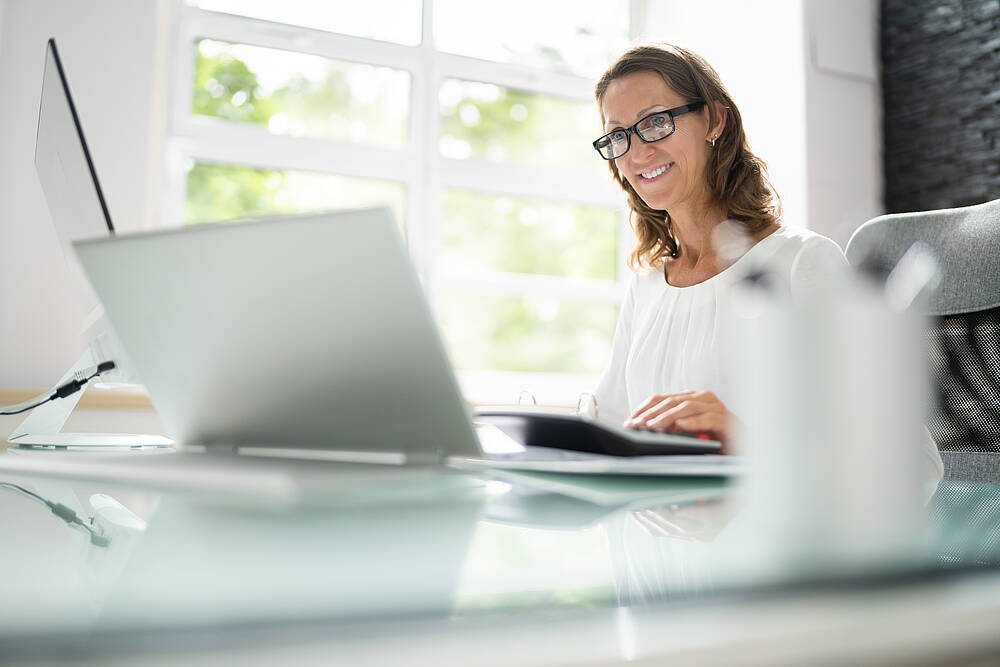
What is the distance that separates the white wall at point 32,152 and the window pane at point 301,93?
1.39 feet

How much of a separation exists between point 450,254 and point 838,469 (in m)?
3.01

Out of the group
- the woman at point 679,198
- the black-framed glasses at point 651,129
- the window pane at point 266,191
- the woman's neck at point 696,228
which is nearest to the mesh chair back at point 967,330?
the woman at point 679,198

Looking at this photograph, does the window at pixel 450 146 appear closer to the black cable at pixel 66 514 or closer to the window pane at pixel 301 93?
the window pane at pixel 301 93

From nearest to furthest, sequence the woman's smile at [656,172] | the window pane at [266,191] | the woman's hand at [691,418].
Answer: the woman's hand at [691,418] → the woman's smile at [656,172] → the window pane at [266,191]

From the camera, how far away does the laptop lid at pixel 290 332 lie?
0.51 m

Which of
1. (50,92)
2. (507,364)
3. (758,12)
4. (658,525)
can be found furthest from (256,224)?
(758,12)

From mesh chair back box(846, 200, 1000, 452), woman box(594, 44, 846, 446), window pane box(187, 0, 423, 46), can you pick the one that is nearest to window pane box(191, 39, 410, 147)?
window pane box(187, 0, 423, 46)

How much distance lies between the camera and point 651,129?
169cm

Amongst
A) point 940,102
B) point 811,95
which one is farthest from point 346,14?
point 940,102

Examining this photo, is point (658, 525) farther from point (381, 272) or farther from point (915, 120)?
point (915, 120)

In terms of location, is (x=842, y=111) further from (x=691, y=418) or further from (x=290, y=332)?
(x=290, y=332)

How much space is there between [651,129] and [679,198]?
0.16 metres

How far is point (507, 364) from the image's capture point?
11.3 feet

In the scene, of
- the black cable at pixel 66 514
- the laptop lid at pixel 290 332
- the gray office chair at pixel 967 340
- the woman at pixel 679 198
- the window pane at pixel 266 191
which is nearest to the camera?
the black cable at pixel 66 514
